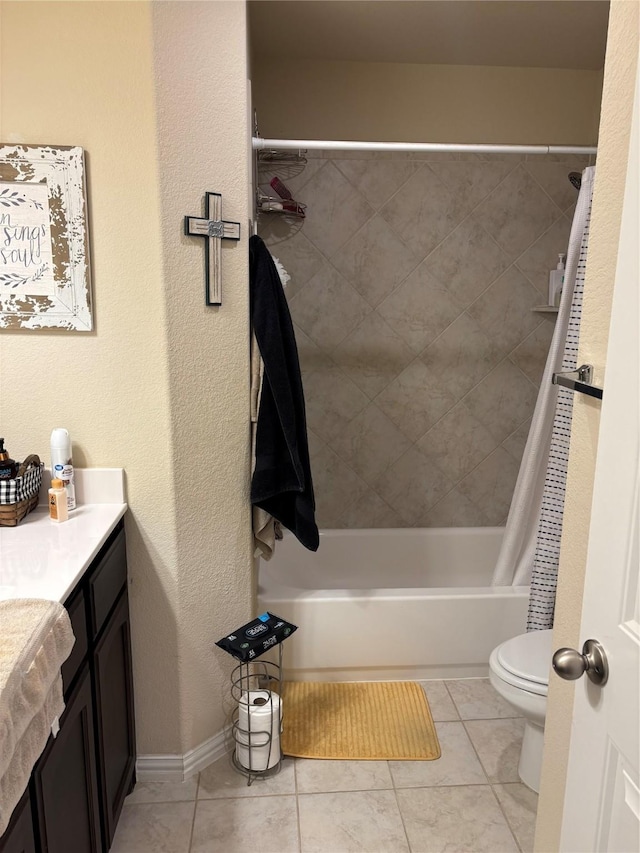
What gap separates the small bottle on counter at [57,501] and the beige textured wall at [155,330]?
0.16 metres

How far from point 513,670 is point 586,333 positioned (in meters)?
1.23

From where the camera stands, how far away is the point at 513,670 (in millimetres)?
1942

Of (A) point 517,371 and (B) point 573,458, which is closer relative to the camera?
(B) point 573,458

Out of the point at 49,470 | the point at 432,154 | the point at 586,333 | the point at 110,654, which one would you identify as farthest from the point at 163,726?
the point at 432,154

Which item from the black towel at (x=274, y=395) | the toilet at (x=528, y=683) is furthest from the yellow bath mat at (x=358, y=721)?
the black towel at (x=274, y=395)

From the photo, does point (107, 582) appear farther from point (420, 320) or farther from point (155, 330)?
point (420, 320)

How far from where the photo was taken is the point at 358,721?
90.4 inches

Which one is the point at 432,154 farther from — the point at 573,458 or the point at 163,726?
the point at 163,726

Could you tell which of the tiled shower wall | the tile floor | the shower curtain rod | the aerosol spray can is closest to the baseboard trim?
the tile floor

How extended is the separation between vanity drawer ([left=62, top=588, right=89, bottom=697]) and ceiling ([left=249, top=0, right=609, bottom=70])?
212 cm

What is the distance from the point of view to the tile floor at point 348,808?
5.95ft

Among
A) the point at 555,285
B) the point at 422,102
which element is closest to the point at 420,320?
the point at 555,285

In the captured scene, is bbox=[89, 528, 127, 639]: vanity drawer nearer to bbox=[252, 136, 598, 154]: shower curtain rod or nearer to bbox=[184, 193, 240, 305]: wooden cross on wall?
bbox=[184, 193, 240, 305]: wooden cross on wall

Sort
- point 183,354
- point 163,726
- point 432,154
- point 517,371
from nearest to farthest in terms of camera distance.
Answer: point 183,354 → point 163,726 → point 432,154 → point 517,371
